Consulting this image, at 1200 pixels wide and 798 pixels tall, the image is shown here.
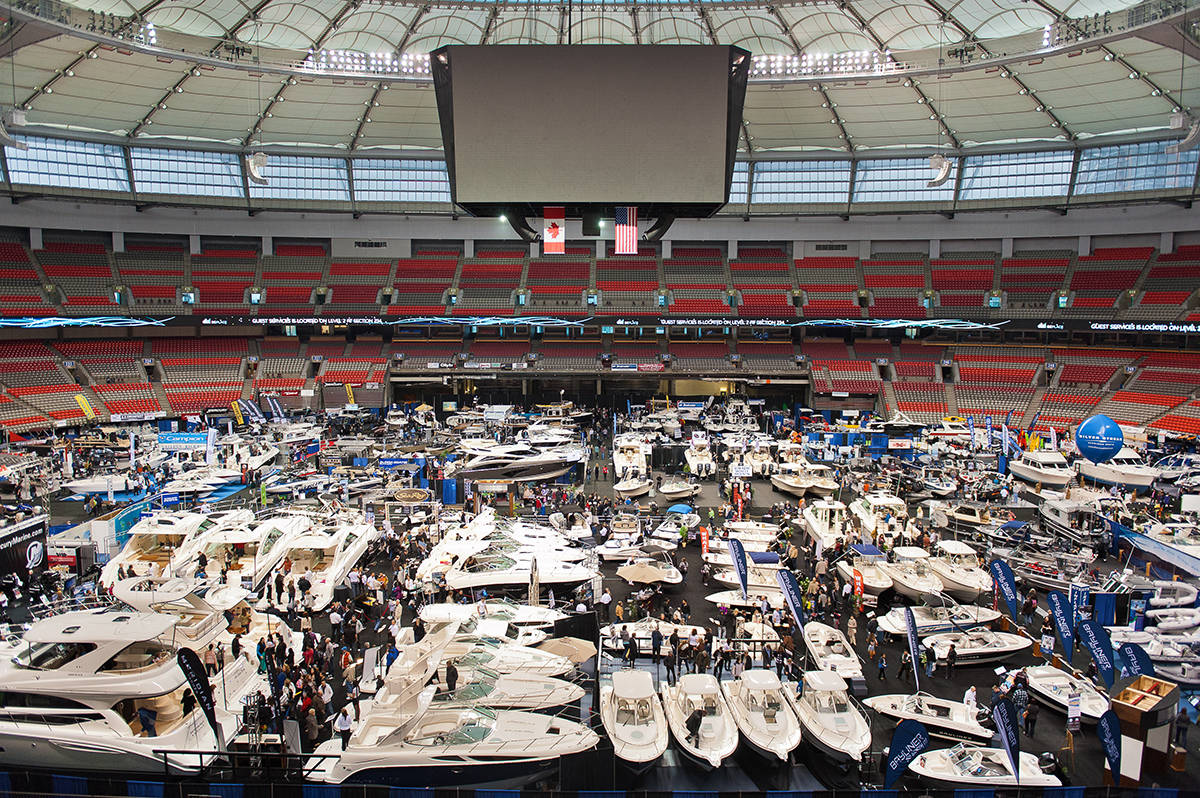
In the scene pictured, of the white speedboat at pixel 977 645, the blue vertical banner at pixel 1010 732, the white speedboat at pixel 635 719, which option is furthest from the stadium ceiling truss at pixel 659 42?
the white speedboat at pixel 635 719

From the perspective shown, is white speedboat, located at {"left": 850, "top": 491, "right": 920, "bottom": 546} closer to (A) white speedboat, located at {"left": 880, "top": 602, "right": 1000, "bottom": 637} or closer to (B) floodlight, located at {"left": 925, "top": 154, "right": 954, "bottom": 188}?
(A) white speedboat, located at {"left": 880, "top": 602, "right": 1000, "bottom": 637}

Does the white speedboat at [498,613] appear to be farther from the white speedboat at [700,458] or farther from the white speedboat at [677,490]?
the white speedboat at [700,458]

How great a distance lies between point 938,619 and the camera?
16750mm

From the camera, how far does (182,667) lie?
11.1m

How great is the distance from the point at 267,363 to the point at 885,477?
40255mm

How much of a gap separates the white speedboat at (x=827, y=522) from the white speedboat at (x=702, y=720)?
405 inches

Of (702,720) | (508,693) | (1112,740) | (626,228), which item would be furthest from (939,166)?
(508,693)

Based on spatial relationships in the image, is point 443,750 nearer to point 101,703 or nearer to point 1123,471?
point 101,703

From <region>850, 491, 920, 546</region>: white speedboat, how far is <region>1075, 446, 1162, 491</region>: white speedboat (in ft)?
36.4

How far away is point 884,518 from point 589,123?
15.1 metres

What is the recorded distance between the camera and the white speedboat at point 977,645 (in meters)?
15.7

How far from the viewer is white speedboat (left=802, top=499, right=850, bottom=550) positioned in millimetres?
22081

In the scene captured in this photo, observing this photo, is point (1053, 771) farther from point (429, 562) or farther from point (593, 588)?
point (429, 562)

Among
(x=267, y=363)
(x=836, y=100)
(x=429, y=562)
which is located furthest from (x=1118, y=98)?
(x=267, y=363)
